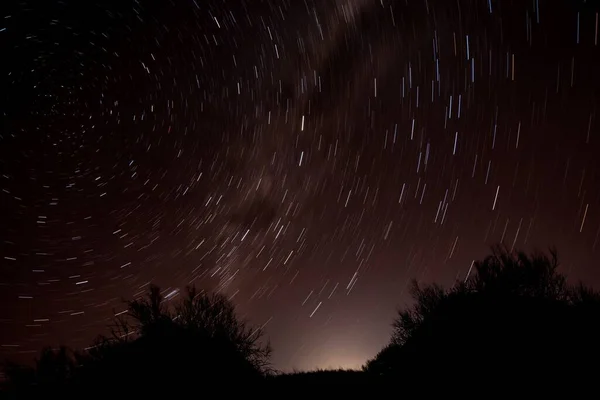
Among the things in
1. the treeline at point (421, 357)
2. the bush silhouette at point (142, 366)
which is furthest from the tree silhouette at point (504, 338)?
the bush silhouette at point (142, 366)

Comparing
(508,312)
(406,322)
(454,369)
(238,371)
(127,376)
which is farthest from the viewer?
(406,322)

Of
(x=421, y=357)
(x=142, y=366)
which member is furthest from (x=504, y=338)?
(x=142, y=366)

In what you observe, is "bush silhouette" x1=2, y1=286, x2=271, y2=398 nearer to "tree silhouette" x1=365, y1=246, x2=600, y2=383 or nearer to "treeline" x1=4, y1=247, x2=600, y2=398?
"treeline" x1=4, y1=247, x2=600, y2=398

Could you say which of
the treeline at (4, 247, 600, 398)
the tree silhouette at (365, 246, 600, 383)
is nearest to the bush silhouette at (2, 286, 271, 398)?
the treeline at (4, 247, 600, 398)

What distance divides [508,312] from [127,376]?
11.9 m

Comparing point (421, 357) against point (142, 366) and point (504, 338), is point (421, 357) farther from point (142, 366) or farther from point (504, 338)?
point (142, 366)

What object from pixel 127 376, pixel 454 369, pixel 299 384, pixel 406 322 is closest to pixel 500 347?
pixel 454 369

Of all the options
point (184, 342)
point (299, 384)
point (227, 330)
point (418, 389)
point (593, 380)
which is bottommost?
point (593, 380)

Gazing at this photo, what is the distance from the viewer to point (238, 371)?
1123 centimetres

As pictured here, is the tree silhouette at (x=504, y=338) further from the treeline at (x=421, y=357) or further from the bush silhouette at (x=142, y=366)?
the bush silhouette at (x=142, y=366)

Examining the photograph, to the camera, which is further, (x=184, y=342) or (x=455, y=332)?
(x=455, y=332)

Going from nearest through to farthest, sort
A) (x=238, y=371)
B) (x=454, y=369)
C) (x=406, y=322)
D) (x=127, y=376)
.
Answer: (x=127, y=376) → (x=454, y=369) → (x=238, y=371) → (x=406, y=322)

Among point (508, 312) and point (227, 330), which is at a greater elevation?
point (227, 330)

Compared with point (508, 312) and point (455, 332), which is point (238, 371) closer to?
point (455, 332)
